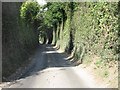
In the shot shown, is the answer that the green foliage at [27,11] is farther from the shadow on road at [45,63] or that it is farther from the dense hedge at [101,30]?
the dense hedge at [101,30]

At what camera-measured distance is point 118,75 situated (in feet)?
45.4

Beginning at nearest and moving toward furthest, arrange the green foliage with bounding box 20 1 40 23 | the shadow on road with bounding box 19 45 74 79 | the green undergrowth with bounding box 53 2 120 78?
the green undergrowth with bounding box 53 2 120 78 < the shadow on road with bounding box 19 45 74 79 < the green foliage with bounding box 20 1 40 23

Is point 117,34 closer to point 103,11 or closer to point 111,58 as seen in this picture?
point 111,58

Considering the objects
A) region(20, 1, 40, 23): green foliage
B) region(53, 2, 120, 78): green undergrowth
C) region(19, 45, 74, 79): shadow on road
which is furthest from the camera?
region(20, 1, 40, 23): green foliage

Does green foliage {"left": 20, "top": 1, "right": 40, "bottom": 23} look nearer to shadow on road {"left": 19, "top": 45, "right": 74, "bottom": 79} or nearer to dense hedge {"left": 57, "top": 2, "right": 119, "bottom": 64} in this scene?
shadow on road {"left": 19, "top": 45, "right": 74, "bottom": 79}

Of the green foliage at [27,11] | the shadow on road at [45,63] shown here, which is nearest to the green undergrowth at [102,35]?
the shadow on road at [45,63]

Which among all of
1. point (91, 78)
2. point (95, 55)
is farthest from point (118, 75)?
point (95, 55)

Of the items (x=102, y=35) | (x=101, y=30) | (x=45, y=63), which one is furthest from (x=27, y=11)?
(x=102, y=35)

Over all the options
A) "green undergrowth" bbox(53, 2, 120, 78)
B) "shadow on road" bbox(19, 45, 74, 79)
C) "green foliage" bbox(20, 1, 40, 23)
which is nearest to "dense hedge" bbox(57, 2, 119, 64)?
"green undergrowth" bbox(53, 2, 120, 78)

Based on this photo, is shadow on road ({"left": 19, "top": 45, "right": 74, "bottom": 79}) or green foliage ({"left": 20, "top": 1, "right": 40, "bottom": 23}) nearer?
shadow on road ({"left": 19, "top": 45, "right": 74, "bottom": 79})

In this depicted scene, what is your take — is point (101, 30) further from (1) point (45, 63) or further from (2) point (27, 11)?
(2) point (27, 11)

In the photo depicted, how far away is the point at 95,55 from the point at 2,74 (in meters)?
6.29

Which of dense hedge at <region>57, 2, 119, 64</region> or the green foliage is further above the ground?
the green foliage

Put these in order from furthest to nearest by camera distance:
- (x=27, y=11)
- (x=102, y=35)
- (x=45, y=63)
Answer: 1. (x=27, y=11)
2. (x=45, y=63)
3. (x=102, y=35)
